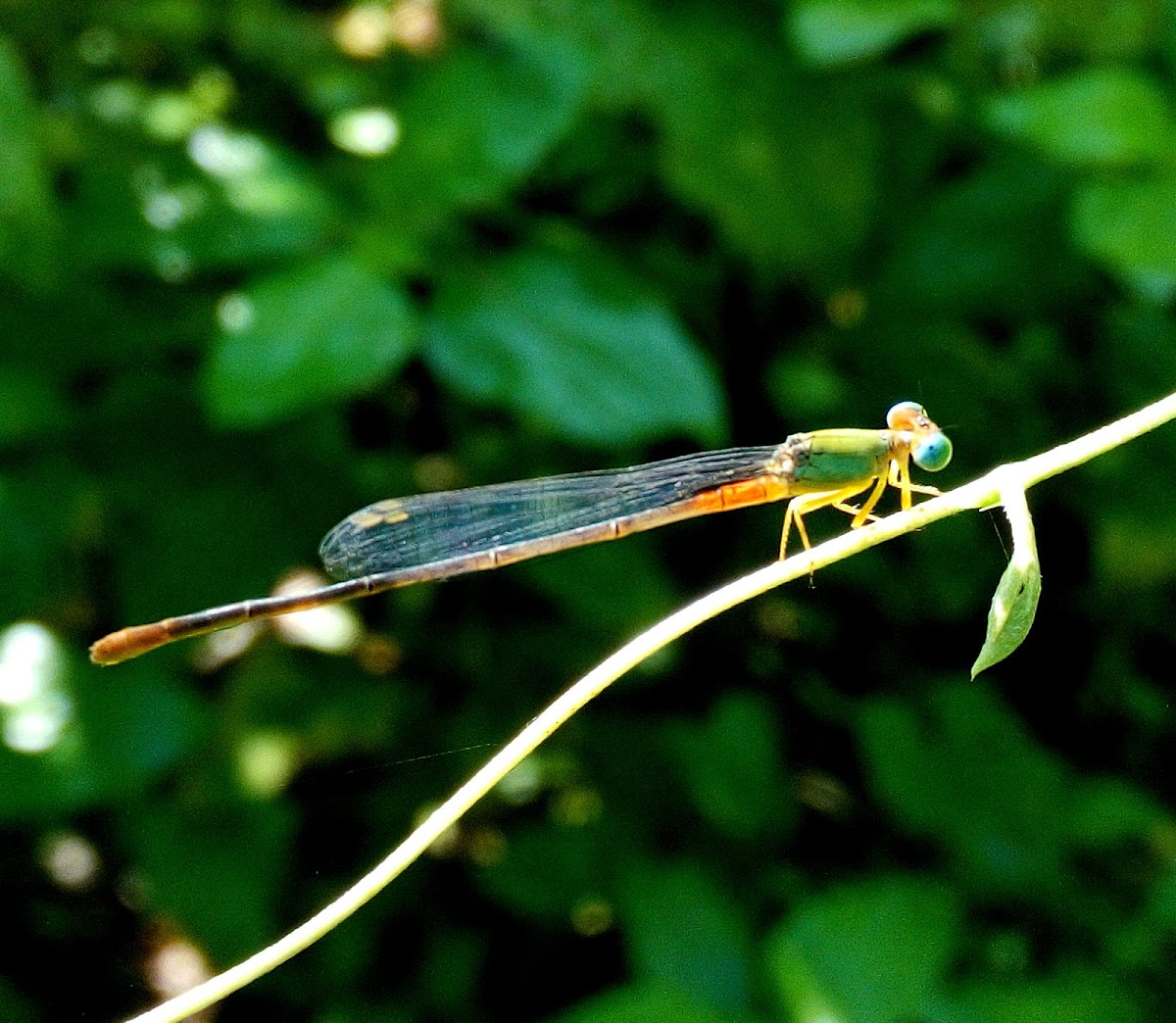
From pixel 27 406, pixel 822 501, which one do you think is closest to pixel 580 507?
pixel 822 501

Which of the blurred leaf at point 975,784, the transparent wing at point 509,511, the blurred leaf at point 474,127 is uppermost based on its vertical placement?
the blurred leaf at point 474,127

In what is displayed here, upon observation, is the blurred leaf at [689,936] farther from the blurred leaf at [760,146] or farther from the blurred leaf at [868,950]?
the blurred leaf at [760,146]

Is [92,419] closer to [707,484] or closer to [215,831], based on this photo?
[215,831]

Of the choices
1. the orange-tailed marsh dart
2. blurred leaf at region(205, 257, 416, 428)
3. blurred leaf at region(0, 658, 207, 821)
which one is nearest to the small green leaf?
the orange-tailed marsh dart

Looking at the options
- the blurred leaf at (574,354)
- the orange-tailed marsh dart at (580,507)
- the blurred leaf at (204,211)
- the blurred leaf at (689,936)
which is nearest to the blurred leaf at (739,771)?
the blurred leaf at (689,936)

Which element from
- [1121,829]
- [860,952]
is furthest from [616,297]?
[1121,829]
